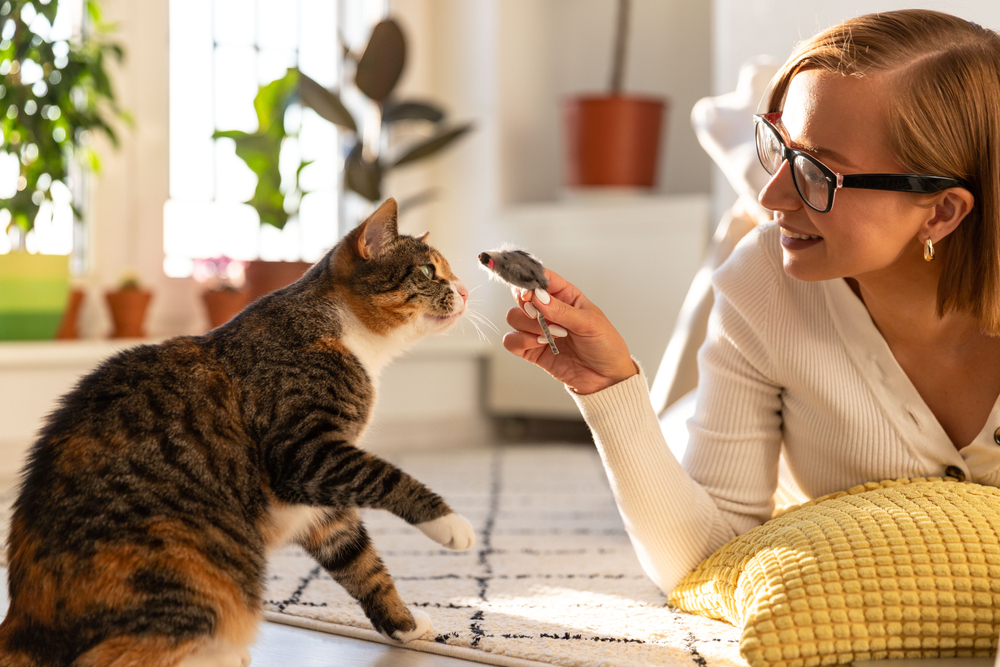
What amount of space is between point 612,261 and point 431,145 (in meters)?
0.77

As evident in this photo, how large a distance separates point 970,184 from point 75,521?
1.06 m

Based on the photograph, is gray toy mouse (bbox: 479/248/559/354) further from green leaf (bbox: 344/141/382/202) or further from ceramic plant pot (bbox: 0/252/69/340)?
green leaf (bbox: 344/141/382/202)

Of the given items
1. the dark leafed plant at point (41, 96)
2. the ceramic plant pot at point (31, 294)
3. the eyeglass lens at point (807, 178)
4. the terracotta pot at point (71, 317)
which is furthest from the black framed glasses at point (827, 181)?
the terracotta pot at point (71, 317)

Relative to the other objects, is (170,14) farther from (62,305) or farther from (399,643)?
(399,643)

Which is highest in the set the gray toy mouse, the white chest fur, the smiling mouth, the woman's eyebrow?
the woman's eyebrow

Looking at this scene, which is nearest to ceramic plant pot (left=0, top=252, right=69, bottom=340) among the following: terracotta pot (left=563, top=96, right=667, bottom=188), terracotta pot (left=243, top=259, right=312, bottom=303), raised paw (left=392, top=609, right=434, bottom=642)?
terracotta pot (left=243, top=259, right=312, bottom=303)

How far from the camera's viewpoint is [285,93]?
327 centimetres

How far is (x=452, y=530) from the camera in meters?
1.11

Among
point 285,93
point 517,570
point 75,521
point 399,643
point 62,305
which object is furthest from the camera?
point 285,93

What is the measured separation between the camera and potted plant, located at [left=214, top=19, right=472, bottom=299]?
10.5ft

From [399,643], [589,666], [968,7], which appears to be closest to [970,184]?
[589,666]

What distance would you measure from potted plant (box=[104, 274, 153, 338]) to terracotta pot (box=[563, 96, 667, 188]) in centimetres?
157

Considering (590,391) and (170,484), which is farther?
(590,391)

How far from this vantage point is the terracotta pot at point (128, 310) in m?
2.98
